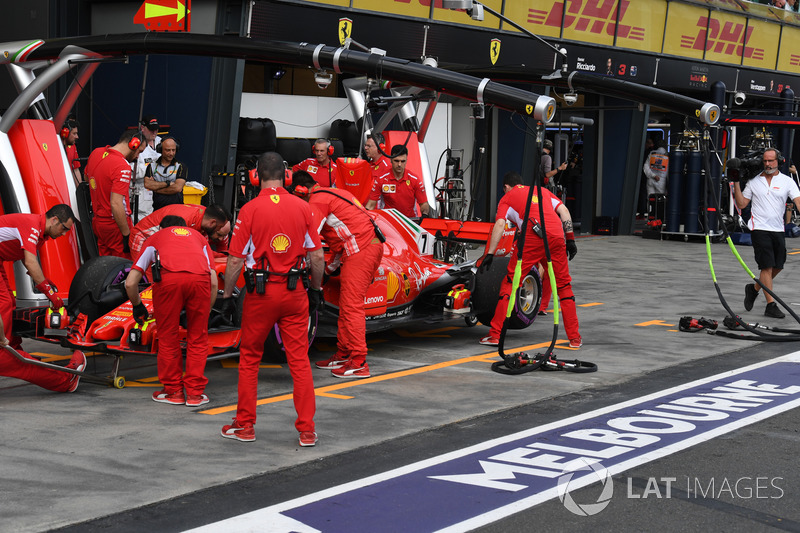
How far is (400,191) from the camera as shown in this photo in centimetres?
1277

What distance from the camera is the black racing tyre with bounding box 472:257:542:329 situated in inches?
431

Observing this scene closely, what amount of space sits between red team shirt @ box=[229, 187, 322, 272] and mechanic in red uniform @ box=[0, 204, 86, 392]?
1951 mm

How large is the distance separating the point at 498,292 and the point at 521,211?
106cm

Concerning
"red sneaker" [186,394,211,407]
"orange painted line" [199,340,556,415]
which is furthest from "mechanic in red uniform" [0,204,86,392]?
"orange painted line" [199,340,556,415]

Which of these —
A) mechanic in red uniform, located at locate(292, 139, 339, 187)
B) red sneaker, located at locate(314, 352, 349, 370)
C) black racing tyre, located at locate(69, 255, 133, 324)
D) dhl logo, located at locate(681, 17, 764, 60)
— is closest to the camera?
black racing tyre, located at locate(69, 255, 133, 324)

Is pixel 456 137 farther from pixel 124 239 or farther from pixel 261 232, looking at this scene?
pixel 261 232

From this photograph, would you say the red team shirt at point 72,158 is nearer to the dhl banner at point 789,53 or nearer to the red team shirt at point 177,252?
the red team shirt at point 177,252

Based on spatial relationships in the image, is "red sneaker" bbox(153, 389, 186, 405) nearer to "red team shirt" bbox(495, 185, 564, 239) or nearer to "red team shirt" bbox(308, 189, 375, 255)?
"red team shirt" bbox(308, 189, 375, 255)

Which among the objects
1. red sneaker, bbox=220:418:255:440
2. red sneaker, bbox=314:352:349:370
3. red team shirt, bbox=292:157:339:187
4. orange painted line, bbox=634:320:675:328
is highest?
red team shirt, bbox=292:157:339:187

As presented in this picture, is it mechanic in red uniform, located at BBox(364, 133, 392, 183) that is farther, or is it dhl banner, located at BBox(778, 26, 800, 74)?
dhl banner, located at BBox(778, 26, 800, 74)

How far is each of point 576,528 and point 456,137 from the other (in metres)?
16.8

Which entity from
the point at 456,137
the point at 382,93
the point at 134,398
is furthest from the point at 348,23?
the point at 134,398

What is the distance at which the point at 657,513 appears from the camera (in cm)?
567

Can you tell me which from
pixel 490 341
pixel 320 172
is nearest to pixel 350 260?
Result: pixel 490 341
